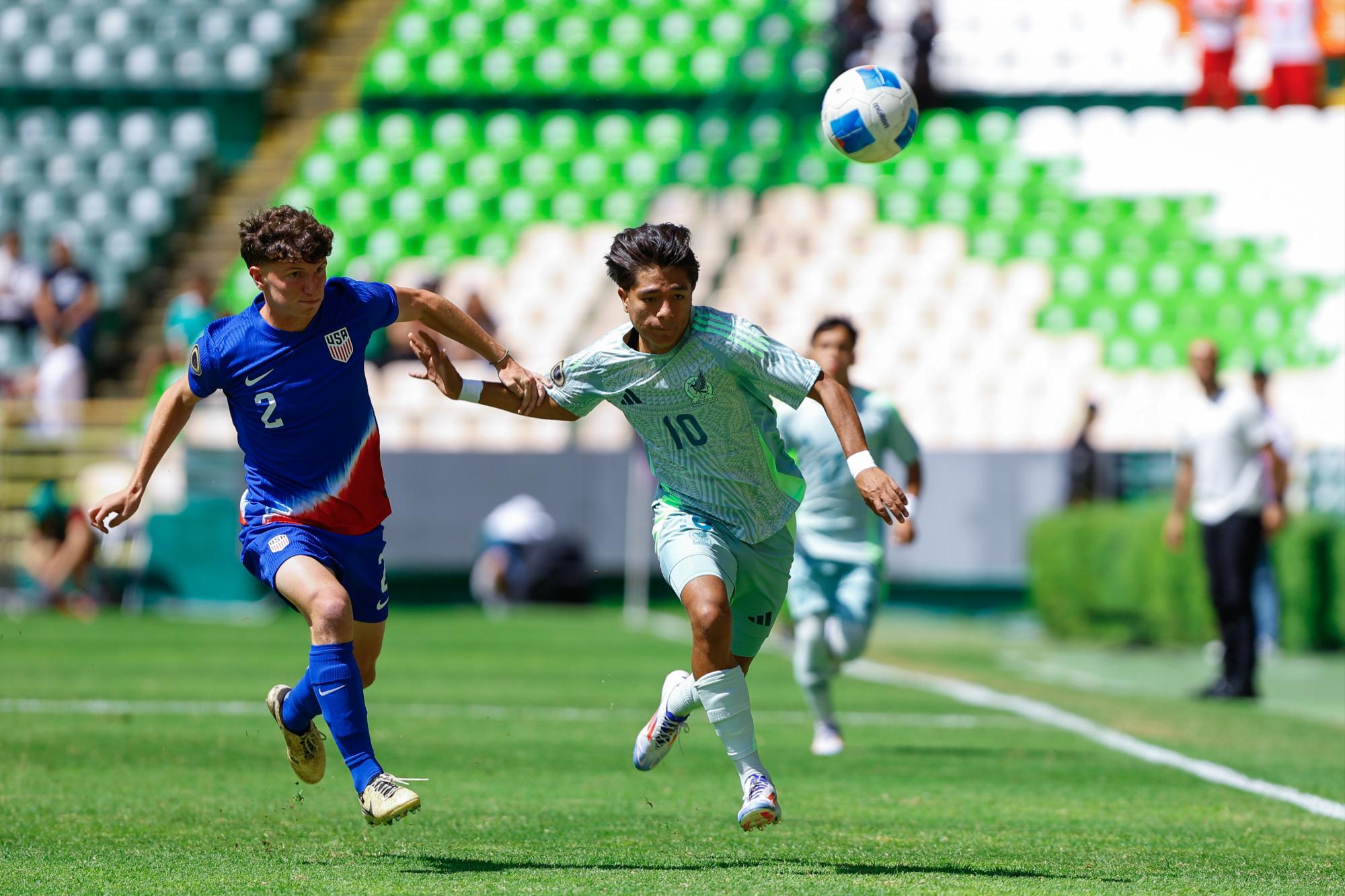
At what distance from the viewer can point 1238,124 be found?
26562 millimetres

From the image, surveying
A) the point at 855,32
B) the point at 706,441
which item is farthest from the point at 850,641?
the point at 855,32

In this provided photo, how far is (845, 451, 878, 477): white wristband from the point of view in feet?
20.2

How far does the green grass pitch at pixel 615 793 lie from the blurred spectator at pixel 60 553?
5660 mm

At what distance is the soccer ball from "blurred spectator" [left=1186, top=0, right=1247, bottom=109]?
65.7 feet

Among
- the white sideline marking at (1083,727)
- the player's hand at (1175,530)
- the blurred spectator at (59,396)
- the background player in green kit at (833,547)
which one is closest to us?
the white sideline marking at (1083,727)

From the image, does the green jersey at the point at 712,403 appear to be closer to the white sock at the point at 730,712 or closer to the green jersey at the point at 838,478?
the white sock at the point at 730,712

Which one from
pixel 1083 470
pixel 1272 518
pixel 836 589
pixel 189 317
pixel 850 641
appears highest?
pixel 189 317

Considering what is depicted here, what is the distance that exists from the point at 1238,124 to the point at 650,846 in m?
22.2

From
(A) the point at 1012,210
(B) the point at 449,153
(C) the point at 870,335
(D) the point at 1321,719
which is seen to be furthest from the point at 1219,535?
(B) the point at 449,153

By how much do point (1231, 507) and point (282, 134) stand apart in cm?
1900

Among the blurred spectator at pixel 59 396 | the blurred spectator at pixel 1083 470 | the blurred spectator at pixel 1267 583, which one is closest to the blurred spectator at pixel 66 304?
the blurred spectator at pixel 59 396

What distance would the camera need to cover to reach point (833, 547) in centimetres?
991

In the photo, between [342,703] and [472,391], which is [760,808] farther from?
[472,391]

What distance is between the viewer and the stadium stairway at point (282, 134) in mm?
26969
